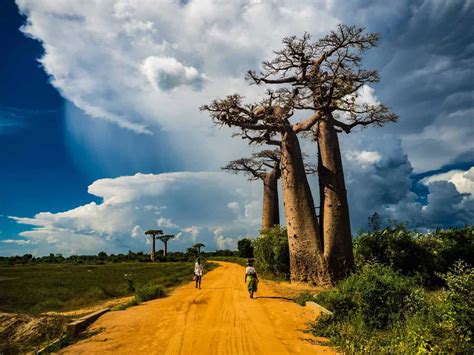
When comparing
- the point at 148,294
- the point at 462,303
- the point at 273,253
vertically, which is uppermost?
the point at 273,253

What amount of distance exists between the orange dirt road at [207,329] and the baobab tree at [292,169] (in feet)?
8.91

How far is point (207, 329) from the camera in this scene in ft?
20.7

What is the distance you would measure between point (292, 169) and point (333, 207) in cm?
185

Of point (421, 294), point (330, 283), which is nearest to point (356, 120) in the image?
point (330, 283)

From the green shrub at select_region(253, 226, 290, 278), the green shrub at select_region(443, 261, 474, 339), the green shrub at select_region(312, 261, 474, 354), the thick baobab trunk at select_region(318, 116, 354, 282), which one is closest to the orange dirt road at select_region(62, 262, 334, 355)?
the green shrub at select_region(312, 261, 474, 354)

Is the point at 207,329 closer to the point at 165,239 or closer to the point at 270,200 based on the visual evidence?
the point at 270,200

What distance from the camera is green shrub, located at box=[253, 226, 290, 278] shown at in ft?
45.3

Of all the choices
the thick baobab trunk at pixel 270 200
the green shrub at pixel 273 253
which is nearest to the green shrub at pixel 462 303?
the green shrub at pixel 273 253

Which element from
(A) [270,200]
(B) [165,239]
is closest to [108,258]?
(B) [165,239]

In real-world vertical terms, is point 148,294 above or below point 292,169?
below

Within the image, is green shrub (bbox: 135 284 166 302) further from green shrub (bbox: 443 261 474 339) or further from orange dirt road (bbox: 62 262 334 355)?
green shrub (bbox: 443 261 474 339)

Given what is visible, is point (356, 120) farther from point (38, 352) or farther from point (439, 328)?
point (38, 352)

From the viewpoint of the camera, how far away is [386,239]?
41.9ft

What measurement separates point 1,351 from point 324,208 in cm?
946
